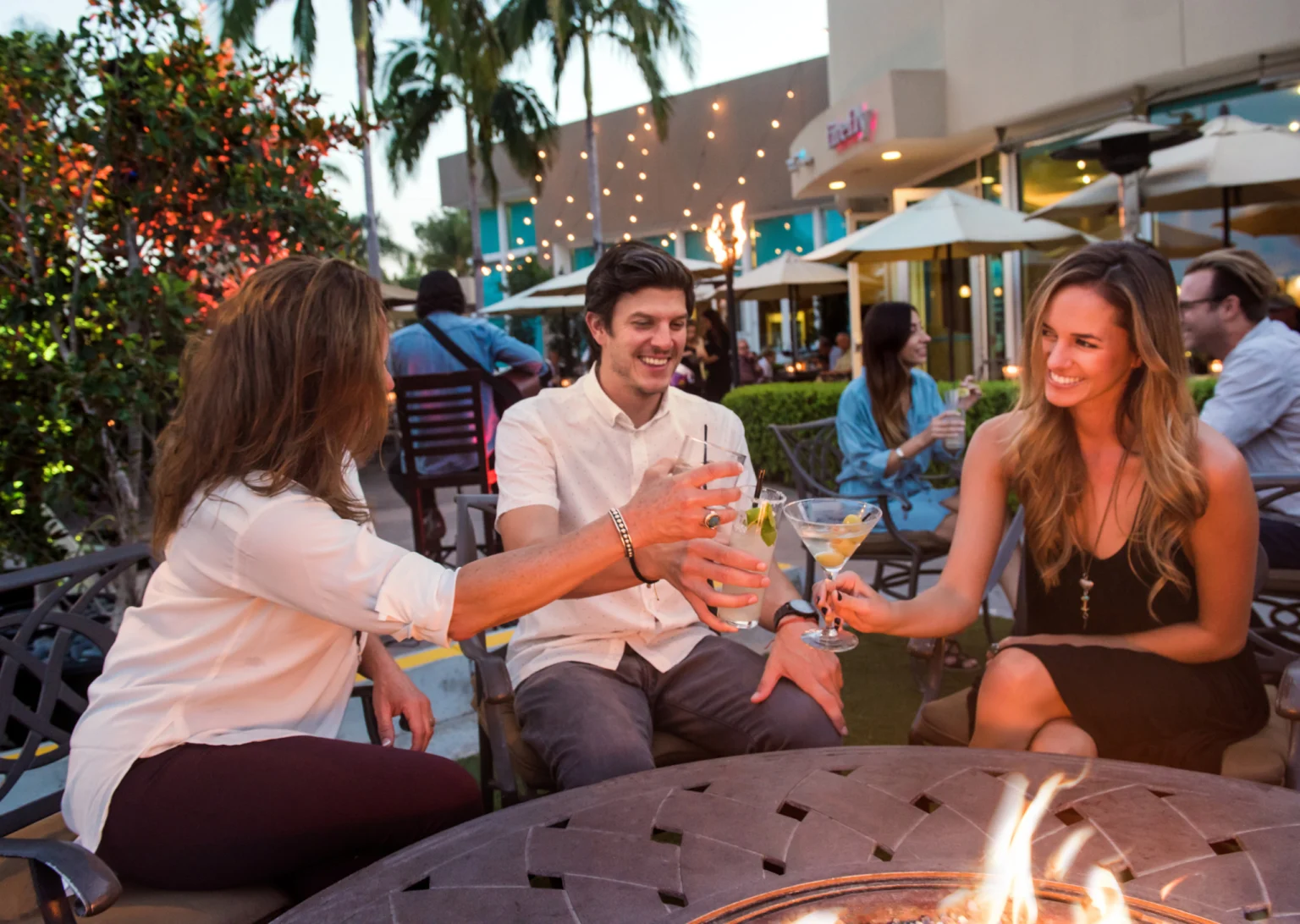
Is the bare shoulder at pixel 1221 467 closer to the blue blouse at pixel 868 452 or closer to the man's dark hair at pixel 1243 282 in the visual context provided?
the man's dark hair at pixel 1243 282

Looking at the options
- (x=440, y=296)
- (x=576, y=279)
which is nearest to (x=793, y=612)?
(x=440, y=296)

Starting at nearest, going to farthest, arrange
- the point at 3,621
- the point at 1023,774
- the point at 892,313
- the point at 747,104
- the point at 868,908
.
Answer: the point at 868,908 → the point at 1023,774 → the point at 3,621 → the point at 892,313 → the point at 747,104

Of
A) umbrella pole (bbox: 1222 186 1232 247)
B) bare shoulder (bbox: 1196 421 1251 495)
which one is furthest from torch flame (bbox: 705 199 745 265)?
bare shoulder (bbox: 1196 421 1251 495)

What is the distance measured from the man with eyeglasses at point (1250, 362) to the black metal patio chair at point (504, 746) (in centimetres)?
211

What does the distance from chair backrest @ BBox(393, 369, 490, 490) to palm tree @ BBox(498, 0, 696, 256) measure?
653 inches

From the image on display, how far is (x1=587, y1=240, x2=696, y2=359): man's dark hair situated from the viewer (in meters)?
2.51

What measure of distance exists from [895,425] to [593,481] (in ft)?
7.00

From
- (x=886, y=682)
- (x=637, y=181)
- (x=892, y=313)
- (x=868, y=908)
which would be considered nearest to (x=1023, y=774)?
(x=868, y=908)

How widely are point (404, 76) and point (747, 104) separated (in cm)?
886

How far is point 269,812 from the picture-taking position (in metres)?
1.57

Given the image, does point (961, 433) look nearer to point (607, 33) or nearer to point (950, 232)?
point (950, 232)

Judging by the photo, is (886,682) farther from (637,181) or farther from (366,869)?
(637,181)

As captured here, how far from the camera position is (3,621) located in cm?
189

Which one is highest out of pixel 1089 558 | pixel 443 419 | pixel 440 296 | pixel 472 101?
pixel 472 101
